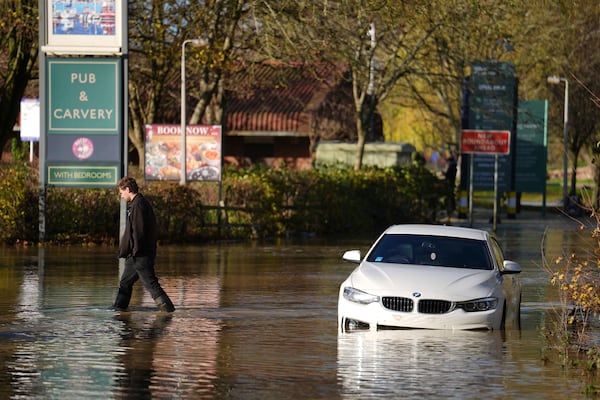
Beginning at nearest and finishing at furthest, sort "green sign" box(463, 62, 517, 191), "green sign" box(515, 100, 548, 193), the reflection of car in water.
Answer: the reflection of car in water
"green sign" box(463, 62, 517, 191)
"green sign" box(515, 100, 548, 193)

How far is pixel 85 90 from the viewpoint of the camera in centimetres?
2172

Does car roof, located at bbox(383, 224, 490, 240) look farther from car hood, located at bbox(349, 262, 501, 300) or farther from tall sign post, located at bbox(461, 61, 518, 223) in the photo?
tall sign post, located at bbox(461, 61, 518, 223)

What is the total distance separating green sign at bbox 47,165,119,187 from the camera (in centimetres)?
2152

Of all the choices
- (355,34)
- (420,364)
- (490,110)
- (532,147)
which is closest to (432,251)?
(420,364)

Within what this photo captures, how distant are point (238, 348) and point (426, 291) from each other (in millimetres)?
2151

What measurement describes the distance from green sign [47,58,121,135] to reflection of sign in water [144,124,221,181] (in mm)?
13977

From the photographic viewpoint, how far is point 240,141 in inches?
2344

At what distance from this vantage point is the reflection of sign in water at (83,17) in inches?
830

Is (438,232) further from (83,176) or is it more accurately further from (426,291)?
(83,176)

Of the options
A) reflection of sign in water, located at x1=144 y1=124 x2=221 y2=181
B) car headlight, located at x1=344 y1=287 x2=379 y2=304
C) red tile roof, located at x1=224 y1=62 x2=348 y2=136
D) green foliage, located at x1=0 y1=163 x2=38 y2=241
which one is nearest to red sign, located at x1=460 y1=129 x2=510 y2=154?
reflection of sign in water, located at x1=144 y1=124 x2=221 y2=181

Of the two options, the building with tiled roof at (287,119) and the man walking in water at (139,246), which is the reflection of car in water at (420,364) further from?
the building with tiled roof at (287,119)

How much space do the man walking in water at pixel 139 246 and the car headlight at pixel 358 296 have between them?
303 centimetres

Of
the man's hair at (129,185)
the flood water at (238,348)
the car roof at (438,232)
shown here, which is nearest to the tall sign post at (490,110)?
the flood water at (238,348)

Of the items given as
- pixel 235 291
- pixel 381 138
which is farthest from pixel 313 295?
pixel 381 138
